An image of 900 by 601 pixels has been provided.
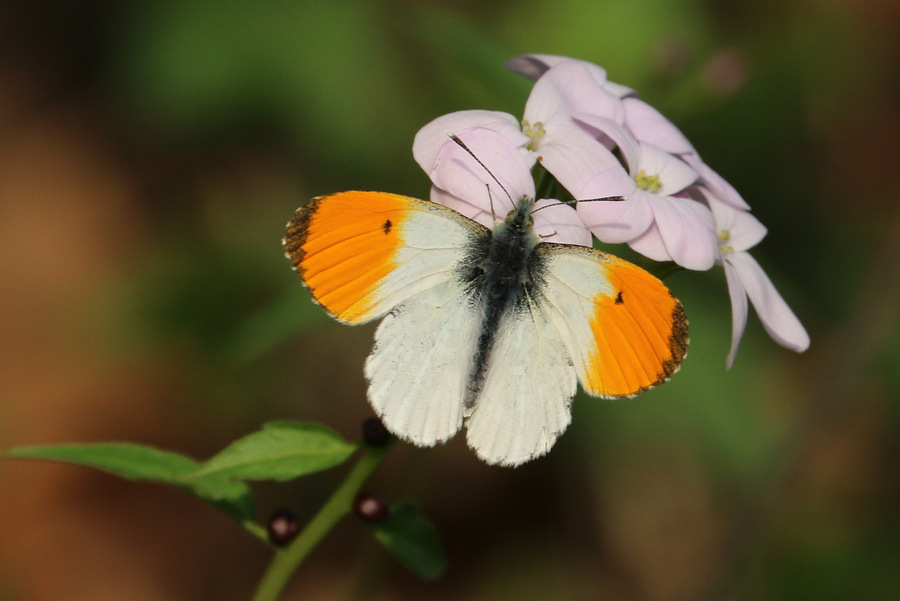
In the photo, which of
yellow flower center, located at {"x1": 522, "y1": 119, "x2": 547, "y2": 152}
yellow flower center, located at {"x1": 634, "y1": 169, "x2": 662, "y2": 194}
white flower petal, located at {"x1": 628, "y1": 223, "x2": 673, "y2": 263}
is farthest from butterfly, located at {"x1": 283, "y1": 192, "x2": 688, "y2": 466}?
yellow flower center, located at {"x1": 634, "y1": 169, "x2": 662, "y2": 194}

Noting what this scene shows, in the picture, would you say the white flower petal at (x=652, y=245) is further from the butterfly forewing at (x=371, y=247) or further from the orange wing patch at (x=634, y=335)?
the butterfly forewing at (x=371, y=247)

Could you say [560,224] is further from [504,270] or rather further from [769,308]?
[769,308]

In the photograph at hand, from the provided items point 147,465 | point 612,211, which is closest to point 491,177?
point 612,211

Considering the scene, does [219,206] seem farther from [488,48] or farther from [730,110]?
[730,110]

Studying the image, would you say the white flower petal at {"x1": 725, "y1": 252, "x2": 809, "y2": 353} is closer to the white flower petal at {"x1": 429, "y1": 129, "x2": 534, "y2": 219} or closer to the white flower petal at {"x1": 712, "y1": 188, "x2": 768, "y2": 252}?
the white flower petal at {"x1": 712, "y1": 188, "x2": 768, "y2": 252}

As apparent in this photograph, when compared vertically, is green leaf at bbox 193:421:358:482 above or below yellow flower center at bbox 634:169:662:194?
below

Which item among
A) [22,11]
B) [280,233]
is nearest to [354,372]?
[280,233]

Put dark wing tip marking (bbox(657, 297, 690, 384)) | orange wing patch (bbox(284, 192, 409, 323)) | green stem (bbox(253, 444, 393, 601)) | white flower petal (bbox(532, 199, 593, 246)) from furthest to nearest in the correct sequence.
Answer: green stem (bbox(253, 444, 393, 601))
white flower petal (bbox(532, 199, 593, 246))
orange wing patch (bbox(284, 192, 409, 323))
dark wing tip marking (bbox(657, 297, 690, 384))
